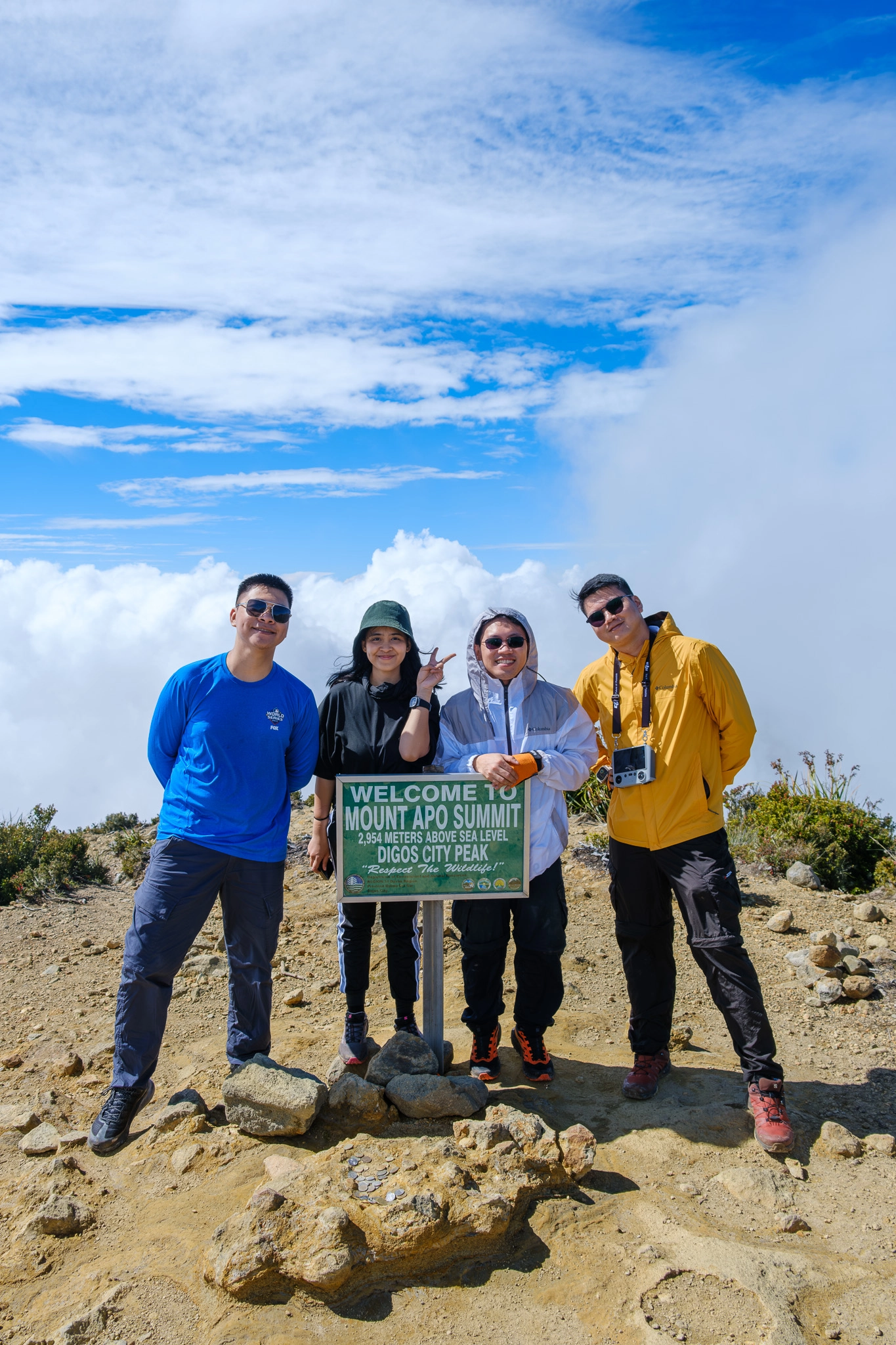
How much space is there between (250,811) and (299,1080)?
1227 millimetres

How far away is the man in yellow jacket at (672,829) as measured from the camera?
13.4 ft

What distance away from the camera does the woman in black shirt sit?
436 centimetres

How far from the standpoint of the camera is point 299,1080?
400 centimetres

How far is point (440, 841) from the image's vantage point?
420 cm

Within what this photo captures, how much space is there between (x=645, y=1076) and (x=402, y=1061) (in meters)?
1.22

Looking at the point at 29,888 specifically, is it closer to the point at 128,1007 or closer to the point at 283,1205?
the point at 128,1007

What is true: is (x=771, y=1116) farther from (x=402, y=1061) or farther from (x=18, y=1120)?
(x=18, y=1120)

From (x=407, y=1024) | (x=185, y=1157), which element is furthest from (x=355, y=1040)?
(x=185, y=1157)

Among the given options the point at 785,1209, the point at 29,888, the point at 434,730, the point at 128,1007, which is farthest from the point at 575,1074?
the point at 29,888

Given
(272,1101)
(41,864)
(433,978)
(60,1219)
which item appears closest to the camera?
(60,1219)

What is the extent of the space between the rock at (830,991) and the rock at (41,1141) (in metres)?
4.50

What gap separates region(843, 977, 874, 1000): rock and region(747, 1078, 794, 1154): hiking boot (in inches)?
74.2

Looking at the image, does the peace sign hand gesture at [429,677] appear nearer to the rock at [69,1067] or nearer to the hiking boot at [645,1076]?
the hiking boot at [645,1076]

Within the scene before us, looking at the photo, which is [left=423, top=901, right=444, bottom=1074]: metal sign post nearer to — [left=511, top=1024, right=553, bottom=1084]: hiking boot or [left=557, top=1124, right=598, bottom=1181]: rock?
[left=511, top=1024, right=553, bottom=1084]: hiking boot
